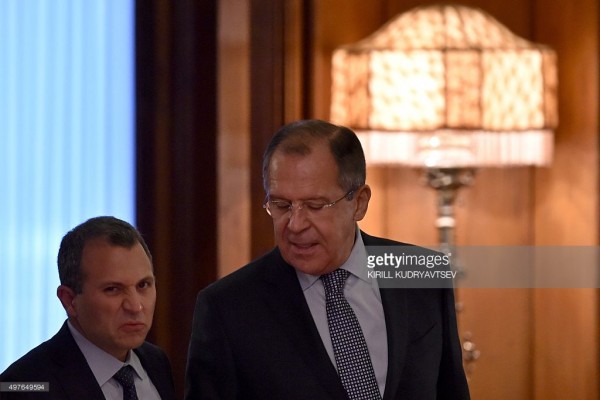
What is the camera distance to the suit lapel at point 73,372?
2.04 m

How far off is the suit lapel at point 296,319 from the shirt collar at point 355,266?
2 centimetres

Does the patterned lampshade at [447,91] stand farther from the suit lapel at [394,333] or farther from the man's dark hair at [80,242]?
the man's dark hair at [80,242]

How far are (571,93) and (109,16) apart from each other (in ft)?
4.92

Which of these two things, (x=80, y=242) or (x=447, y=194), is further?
(x=447, y=194)

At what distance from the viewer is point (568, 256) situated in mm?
3906

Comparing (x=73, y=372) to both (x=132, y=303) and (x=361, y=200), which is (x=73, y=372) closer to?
(x=132, y=303)

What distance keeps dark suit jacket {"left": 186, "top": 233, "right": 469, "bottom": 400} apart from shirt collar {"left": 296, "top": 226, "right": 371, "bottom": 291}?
0.03 m

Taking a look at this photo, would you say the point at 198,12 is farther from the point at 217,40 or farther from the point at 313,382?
the point at 313,382

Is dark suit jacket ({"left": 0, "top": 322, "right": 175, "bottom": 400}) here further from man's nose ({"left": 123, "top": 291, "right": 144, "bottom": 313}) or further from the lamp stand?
the lamp stand

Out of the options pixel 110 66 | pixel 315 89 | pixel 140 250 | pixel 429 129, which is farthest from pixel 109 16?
pixel 140 250

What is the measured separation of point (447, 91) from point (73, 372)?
5.98ft

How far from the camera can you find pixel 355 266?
234 cm

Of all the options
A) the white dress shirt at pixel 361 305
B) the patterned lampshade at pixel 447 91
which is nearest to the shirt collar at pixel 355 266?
the white dress shirt at pixel 361 305

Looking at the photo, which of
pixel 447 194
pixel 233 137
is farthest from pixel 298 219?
pixel 447 194
